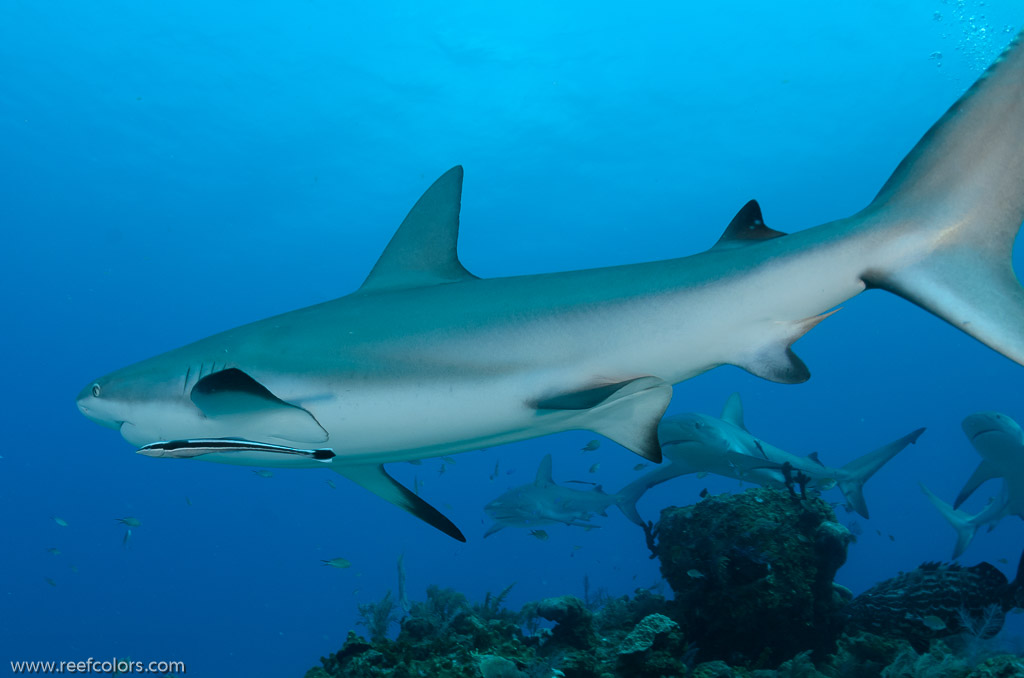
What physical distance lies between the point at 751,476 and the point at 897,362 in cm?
8759

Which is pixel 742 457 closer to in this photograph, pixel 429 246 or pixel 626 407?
pixel 626 407

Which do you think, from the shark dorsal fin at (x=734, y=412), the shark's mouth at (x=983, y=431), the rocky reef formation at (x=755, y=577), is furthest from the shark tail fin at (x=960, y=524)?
the rocky reef formation at (x=755, y=577)

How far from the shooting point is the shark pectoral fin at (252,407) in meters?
2.64

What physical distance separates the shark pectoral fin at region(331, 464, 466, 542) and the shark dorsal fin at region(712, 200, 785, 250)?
2480 millimetres

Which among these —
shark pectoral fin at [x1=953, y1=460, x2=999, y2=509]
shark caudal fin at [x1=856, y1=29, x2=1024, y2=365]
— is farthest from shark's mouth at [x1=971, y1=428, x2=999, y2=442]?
shark caudal fin at [x1=856, y1=29, x2=1024, y2=365]

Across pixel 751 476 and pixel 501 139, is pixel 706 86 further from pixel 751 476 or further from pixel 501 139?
pixel 751 476

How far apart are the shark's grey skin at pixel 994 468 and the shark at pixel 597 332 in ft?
38.1

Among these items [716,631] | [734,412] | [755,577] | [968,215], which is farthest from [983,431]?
[968,215]

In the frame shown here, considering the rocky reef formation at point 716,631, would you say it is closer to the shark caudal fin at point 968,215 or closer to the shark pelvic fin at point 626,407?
the shark pelvic fin at point 626,407

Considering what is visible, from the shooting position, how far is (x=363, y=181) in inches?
1651

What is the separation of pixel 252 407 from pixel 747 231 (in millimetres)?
2701

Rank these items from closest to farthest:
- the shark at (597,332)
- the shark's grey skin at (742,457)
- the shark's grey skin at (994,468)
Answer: the shark at (597,332), the shark's grey skin at (742,457), the shark's grey skin at (994,468)

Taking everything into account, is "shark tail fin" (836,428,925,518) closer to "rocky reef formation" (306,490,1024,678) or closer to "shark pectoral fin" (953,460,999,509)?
"rocky reef formation" (306,490,1024,678)

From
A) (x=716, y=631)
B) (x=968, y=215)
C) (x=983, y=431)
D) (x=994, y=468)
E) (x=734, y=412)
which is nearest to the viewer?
(x=968, y=215)
